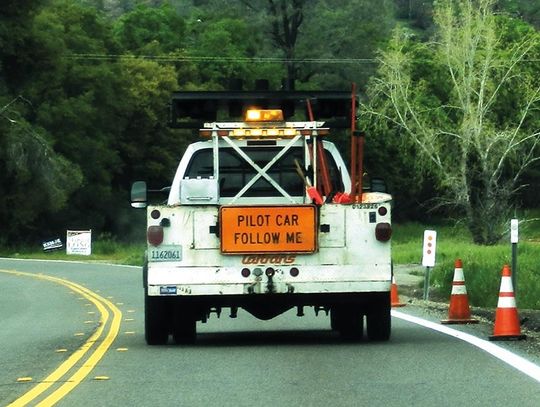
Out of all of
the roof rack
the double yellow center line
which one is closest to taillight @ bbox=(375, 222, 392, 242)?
the roof rack

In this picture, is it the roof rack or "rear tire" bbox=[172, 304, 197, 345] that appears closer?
"rear tire" bbox=[172, 304, 197, 345]

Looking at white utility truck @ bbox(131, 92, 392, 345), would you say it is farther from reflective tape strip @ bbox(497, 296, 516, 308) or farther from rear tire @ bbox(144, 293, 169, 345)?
reflective tape strip @ bbox(497, 296, 516, 308)

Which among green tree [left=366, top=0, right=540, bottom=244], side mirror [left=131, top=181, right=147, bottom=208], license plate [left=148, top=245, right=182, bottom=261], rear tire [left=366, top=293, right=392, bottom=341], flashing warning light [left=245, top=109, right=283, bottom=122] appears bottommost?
rear tire [left=366, top=293, right=392, bottom=341]

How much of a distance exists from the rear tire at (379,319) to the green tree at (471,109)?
43.0 metres

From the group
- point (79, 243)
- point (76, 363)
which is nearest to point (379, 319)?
point (76, 363)

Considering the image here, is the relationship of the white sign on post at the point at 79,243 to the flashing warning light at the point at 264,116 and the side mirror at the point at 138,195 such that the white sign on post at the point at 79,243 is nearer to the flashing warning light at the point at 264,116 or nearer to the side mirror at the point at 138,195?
the flashing warning light at the point at 264,116

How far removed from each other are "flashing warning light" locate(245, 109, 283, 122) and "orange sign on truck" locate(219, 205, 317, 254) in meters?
1.97

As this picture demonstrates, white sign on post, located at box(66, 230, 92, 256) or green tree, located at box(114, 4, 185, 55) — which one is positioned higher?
green tree, located at box(114, 4, 185, 55)

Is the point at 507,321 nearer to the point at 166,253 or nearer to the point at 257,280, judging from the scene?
the point at 257,280

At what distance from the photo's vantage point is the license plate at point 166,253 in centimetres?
1484

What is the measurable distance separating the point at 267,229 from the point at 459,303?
4290mm

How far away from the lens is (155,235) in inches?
583

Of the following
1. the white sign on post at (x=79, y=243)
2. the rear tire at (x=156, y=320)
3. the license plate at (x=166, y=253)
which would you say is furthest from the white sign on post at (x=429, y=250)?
the white sign on post at (x=79, y=243)

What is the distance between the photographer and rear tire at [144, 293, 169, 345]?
50.2 feet
